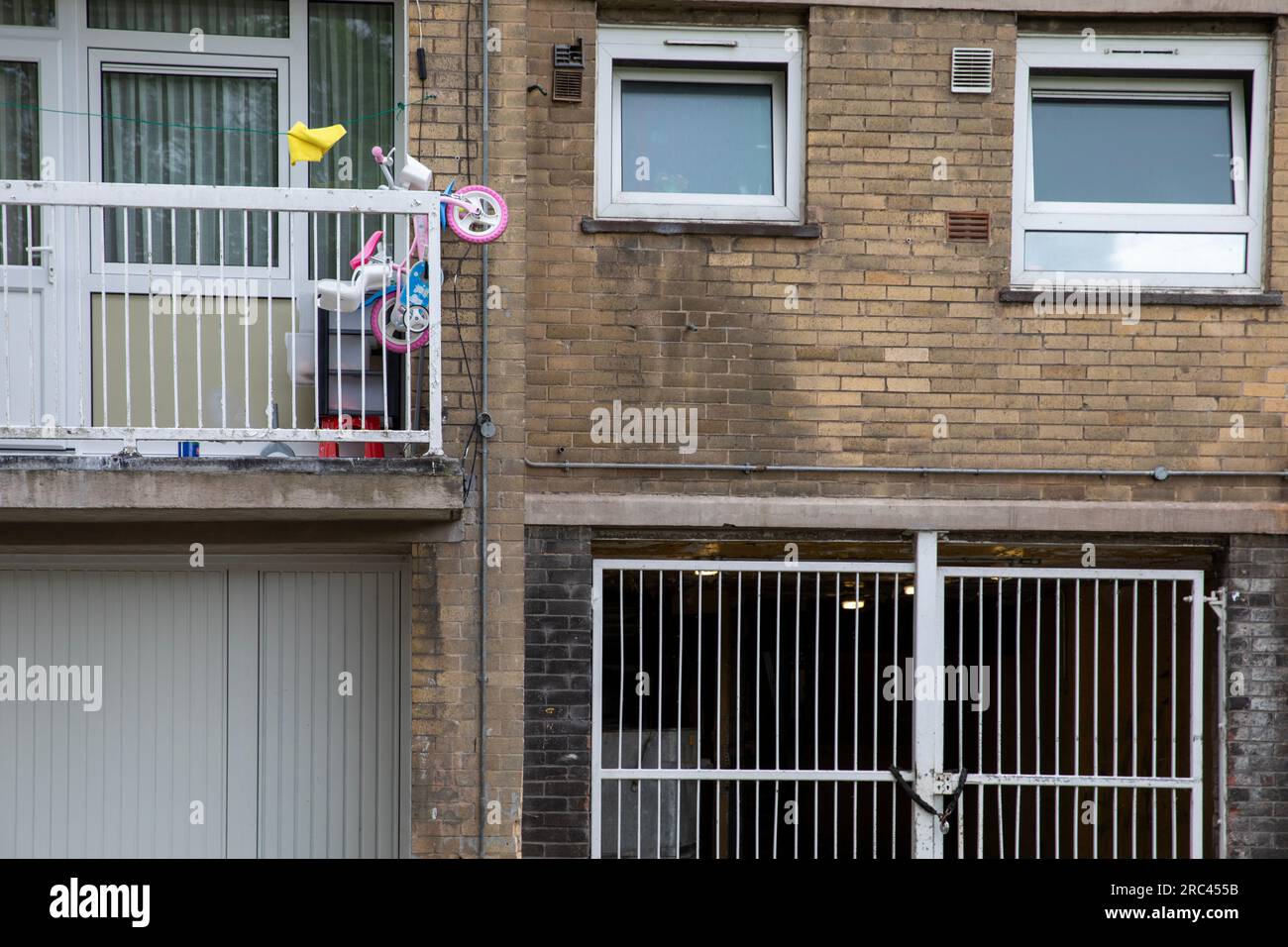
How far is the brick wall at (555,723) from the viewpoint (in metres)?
6.52

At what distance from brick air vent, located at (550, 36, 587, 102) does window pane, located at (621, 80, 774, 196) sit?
1.04ft

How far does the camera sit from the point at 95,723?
6699mm

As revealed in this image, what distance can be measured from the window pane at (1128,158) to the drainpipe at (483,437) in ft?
9.33

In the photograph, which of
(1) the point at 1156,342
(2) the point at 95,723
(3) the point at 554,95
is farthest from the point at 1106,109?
(2) the point at 95,723

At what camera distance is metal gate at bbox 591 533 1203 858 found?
266 inches

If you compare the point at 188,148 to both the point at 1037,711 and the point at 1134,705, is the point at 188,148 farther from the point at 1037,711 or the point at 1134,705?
the point at 1134,705

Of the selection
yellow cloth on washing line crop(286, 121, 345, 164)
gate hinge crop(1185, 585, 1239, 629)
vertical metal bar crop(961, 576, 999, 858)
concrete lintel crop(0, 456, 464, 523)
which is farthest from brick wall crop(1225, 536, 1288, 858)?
yellow cloth on washing line crop(286, 121, 345, 164)

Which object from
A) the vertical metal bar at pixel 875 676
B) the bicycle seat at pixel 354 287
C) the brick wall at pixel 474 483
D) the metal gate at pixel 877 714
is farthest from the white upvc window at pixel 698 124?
the vertical metal bar at pixel 875 676

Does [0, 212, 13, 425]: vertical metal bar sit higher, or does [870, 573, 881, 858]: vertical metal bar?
[0, 212, 13, 425]: vertical metal bar

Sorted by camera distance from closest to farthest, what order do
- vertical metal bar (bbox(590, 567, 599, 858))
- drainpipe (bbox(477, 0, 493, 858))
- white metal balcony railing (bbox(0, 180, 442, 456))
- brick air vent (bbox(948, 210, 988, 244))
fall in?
drainpipe (bbox(477, 0, 493, 858)) < white metal balcony railing (bbox(0, 180, 442, 456)) < vertical metal bar (bbox(590, 567, 599, 858)) < brick air vent (bbox(948, 210, 988, 244))

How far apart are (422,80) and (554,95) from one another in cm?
68

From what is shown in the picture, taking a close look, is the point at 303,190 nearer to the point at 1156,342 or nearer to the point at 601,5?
the point at 601,5

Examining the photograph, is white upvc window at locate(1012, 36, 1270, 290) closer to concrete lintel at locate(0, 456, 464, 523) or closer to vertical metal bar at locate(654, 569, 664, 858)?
vertical metal bar at locate(654, 569, 664, 858)

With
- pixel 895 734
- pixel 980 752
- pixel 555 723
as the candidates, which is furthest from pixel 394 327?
pixel 980 752
